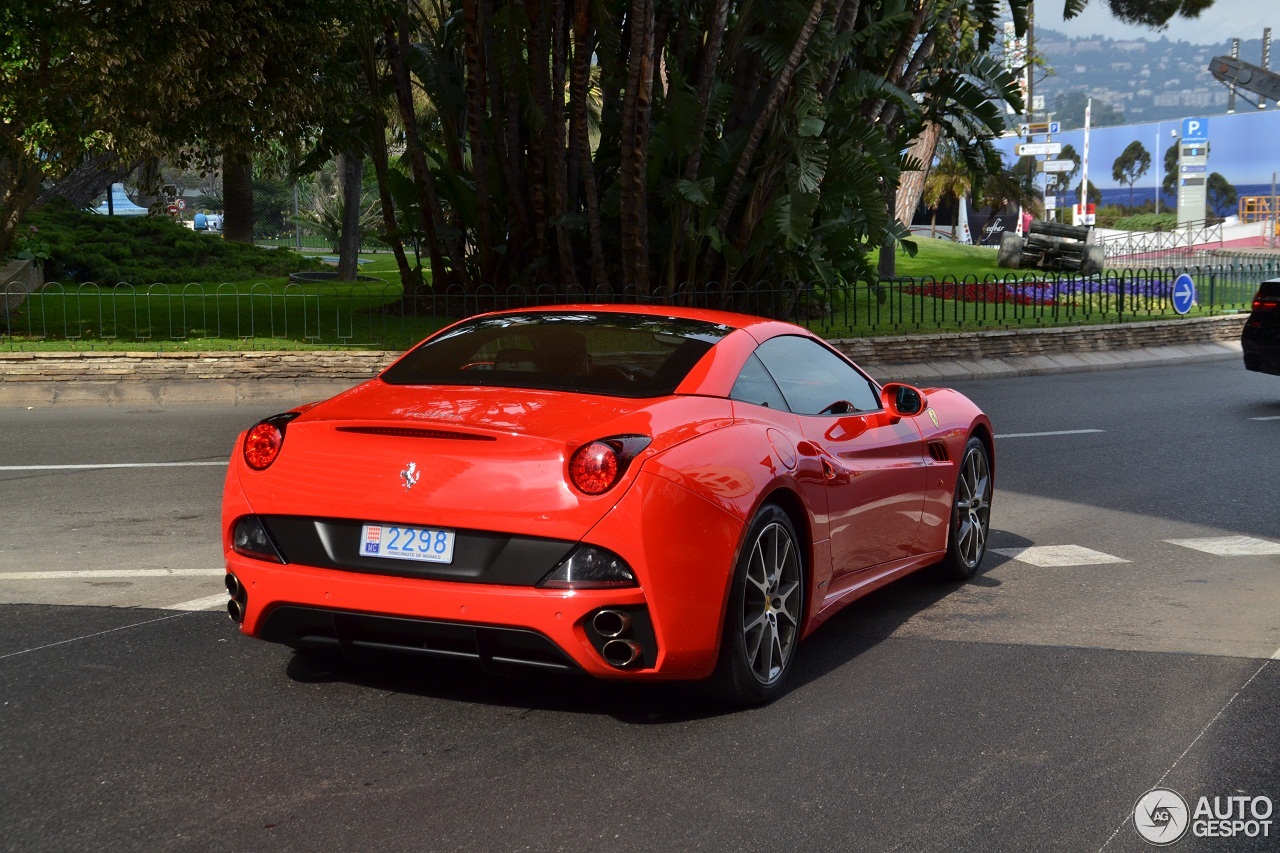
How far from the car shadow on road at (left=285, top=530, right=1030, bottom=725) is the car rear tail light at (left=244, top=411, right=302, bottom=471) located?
2.83 feet

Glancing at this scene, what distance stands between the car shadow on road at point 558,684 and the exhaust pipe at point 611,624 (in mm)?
494

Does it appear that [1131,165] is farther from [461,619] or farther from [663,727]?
[461,619]

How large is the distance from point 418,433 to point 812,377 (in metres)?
2.01

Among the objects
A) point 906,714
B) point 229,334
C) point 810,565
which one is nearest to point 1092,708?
point 906,714

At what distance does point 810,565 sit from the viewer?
5473mm

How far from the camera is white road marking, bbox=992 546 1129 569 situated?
309 inches

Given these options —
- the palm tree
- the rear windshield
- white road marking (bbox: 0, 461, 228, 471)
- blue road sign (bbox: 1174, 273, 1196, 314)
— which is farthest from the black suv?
the palm tree

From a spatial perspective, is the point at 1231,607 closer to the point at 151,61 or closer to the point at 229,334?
the point at 151,61

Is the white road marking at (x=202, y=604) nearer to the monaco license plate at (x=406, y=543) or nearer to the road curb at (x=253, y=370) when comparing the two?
the monaco license plate at (x=406, y=543)

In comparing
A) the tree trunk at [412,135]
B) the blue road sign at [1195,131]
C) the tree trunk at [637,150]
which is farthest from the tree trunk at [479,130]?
the blue road sign at [1195,131]

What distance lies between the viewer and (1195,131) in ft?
286

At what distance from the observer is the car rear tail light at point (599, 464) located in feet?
15.0

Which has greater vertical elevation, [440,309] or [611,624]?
[440,309]

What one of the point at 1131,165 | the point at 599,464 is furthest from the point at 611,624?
the point at 1131,165
